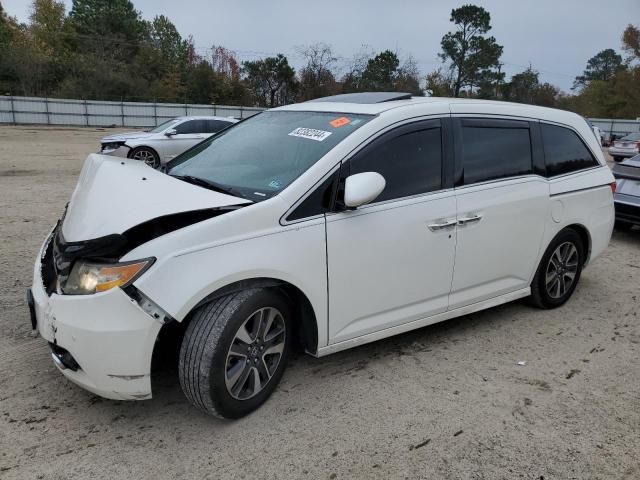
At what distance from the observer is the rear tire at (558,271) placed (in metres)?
4.59

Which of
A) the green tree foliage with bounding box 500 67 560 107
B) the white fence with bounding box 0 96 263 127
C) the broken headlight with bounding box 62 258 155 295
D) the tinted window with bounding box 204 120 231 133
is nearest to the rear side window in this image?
the broken headlight with bounding box 62 258 155 295

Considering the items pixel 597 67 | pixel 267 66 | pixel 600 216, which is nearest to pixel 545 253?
pixel 600 216

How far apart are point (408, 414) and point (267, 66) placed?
5099cm

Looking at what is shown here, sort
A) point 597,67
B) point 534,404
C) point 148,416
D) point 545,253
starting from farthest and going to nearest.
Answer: point 597,67, point 545,253, point 534,404, point 148,416

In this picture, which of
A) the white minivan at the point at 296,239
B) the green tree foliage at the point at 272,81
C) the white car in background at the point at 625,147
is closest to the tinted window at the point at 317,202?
the white minivan at the point at 296,239

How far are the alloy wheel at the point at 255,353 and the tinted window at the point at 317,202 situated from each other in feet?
1.83

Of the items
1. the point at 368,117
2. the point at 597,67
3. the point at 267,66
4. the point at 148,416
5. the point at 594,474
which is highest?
the point at 597,67

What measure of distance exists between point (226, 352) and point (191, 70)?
5336 cm

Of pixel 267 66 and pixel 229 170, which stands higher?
pixel 267 66

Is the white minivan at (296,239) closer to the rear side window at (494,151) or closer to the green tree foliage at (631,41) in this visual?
the rear side window at (494,151)

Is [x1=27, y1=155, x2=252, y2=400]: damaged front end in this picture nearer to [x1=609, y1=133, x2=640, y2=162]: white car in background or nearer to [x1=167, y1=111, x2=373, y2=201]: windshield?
[x1=167, y1=111, x2=373, y2=201]: windshield

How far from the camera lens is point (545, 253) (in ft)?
14.8

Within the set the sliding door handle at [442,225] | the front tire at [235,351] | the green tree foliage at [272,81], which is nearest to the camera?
the front tire at [235,351]

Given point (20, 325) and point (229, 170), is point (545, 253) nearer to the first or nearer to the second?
point (229, 170)
